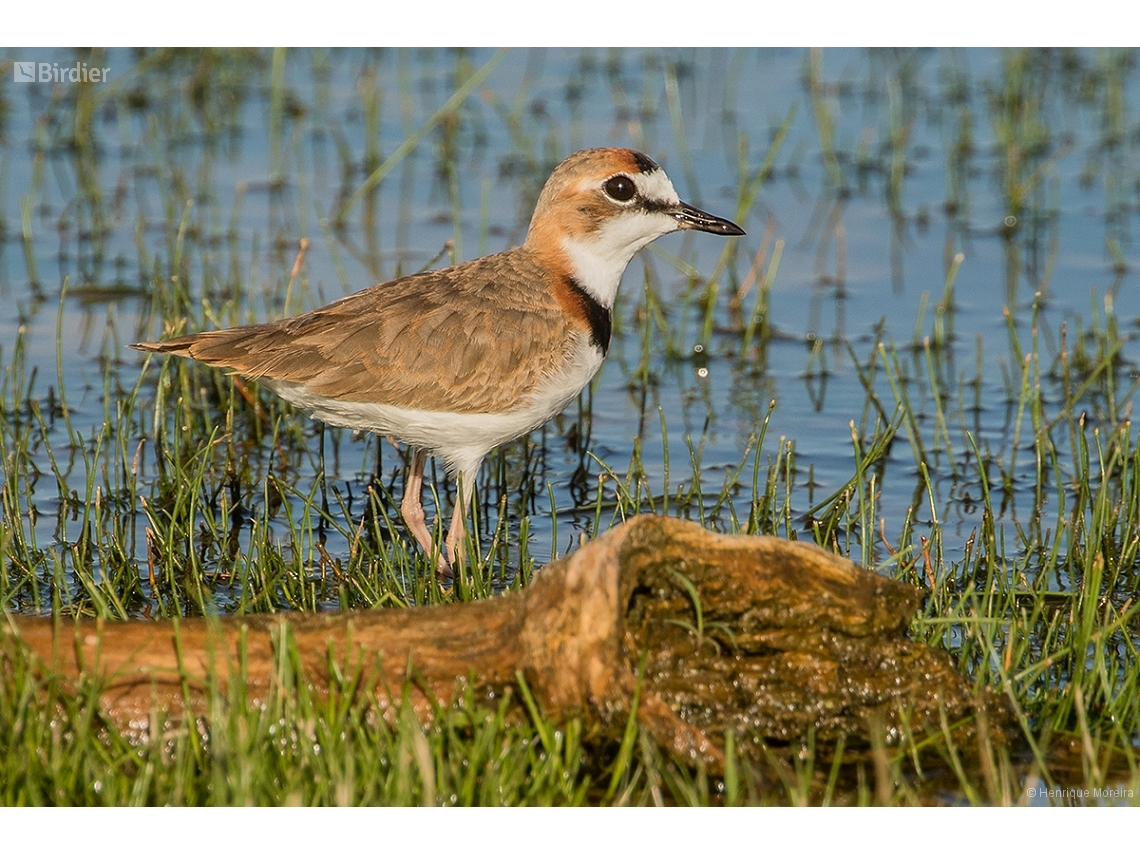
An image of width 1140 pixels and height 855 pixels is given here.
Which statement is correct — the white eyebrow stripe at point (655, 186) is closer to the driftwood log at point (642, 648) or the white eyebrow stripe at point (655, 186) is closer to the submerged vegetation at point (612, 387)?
the submerged vegetation at point (612, 387)

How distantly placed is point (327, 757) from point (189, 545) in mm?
2182

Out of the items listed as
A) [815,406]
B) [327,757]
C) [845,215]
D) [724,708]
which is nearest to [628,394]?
[815,406]

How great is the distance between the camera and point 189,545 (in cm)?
620

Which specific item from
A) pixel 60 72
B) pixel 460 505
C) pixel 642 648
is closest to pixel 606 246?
pixel 460 505

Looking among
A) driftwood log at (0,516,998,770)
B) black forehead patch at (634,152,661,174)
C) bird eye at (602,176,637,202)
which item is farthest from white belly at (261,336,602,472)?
driftwood log at (0,516,998,770)

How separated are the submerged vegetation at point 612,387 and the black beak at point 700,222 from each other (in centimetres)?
112

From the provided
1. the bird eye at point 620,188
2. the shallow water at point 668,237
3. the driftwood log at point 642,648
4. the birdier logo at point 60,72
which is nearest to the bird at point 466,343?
the bird eye at point 620,188

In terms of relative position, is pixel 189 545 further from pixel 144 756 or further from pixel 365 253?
pixel 365 253

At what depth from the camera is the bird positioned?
6484 millimetres

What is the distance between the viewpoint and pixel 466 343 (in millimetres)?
6539

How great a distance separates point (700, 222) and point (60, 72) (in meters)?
7.93

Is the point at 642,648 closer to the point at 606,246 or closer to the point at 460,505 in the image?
the point at 460,505

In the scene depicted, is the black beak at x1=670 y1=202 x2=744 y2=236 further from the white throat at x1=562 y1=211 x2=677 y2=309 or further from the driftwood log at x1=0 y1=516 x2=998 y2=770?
the driftwood log at x1=0 y1=516 x2=998 y2=770

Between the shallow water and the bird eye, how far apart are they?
1308 millimetres
